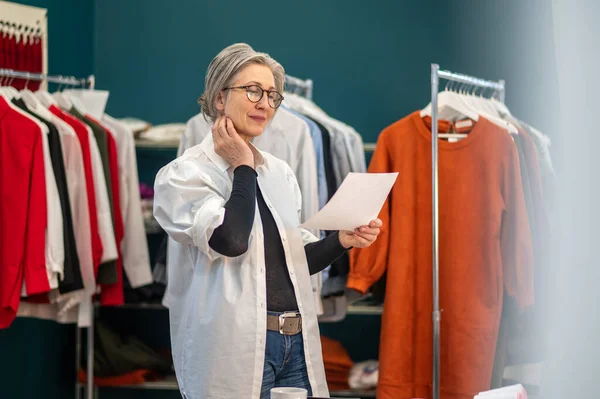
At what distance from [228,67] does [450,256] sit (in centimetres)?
136

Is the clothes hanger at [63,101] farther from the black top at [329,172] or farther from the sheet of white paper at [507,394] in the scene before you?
the sheet of white paper at [507,394]

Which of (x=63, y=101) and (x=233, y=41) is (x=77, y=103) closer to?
(x=63, y=101)

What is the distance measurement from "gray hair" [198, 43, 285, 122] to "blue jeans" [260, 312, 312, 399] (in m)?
0.55

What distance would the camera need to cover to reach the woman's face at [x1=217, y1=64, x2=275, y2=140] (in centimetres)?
190

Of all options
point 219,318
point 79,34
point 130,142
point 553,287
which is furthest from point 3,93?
point 553,287

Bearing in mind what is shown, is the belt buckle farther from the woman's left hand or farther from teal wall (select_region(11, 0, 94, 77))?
teal wall (select_region(11, 0, 94, 77))

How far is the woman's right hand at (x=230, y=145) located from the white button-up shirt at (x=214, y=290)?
41mm

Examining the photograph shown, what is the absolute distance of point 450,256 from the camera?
293cm

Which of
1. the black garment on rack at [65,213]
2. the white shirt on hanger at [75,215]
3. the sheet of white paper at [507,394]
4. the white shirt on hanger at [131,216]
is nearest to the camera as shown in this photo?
the sheet of white paper at [507,394]

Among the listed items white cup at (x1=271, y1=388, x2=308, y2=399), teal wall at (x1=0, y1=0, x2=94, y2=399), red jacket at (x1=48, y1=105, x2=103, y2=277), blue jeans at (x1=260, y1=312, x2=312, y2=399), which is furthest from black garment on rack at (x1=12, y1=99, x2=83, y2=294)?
white cup at (x1=271, y1=388, x2=308, y2=399)

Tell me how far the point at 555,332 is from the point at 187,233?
3.25 feet

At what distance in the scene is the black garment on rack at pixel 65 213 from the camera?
3.15 m

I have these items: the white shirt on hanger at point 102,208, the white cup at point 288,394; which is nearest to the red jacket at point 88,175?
the white shirt on hanger at point 102,208

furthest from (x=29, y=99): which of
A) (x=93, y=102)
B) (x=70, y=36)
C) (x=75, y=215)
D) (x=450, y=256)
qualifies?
(x=450, y=256)
